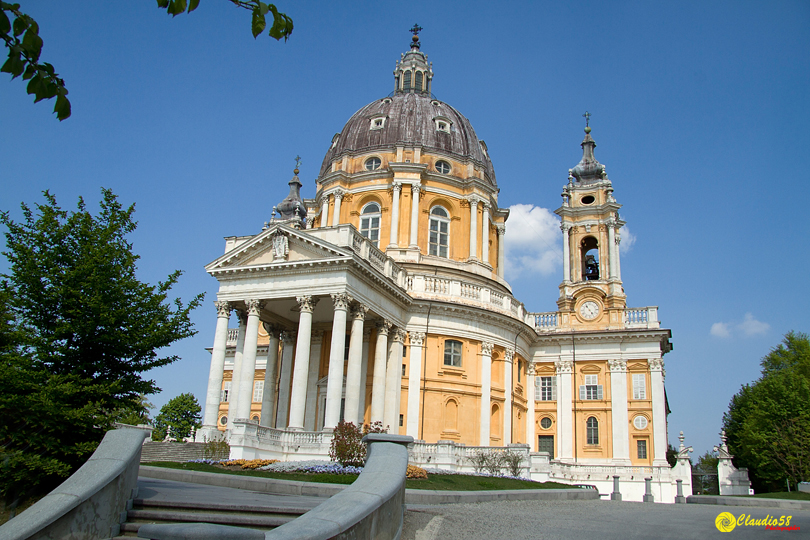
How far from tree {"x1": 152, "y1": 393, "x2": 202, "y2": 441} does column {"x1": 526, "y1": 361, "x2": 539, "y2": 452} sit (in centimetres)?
3331

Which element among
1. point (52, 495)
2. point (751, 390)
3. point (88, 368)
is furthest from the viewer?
point (751, 390)

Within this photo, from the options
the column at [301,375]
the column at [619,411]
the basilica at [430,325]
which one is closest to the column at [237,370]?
the basilica at [430,325]

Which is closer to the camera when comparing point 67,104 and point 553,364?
point 67,104

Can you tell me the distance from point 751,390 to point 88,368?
154ft

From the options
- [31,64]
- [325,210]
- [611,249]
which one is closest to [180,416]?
[325,210]

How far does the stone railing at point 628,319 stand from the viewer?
136 ft

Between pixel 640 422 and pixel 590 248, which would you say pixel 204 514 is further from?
pixel 590 248

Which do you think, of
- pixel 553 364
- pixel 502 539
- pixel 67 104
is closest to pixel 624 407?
pixel 553 364

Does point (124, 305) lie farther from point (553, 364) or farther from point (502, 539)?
point (553, 364)

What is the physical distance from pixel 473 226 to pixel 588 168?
12157 mm

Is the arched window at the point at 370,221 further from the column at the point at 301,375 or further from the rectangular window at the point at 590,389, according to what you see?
the rectangular window at the point at 590,389

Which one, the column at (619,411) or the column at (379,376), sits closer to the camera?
the column at (379,376)

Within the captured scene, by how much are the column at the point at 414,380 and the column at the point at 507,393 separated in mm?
5759

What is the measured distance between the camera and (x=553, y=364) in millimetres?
42406
